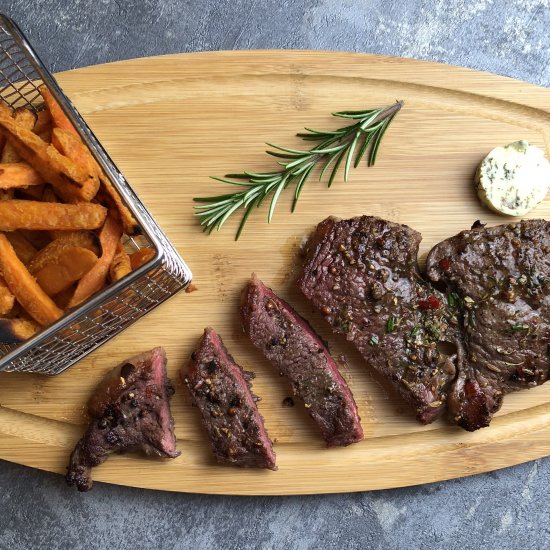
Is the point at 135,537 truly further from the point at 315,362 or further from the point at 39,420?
the point at 315,362

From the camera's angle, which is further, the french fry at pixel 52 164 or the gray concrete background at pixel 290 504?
the gray concrete background at pixel 290 504

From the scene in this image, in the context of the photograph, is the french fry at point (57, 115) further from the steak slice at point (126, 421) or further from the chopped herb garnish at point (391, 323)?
the chopped herb garnish at point (391, 323)

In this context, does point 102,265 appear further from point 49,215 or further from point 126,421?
point 126,421

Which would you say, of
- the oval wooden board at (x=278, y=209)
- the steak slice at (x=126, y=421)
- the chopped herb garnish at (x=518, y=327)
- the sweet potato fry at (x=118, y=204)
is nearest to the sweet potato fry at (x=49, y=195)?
the sweet potato fry at (x=118, y=204)

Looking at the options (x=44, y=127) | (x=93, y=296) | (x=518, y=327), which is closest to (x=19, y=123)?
(x=44, y=127)

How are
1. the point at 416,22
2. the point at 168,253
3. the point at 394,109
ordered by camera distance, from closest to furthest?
the point at 168,253 < the point at 394,109 < the point at 416,22

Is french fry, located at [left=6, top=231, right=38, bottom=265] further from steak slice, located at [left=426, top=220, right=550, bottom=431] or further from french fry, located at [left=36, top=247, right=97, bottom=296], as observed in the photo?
steak slice, located at [left=426, top=220, right=550, bottom=431]

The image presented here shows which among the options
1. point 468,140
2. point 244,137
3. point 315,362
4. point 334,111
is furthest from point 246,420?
point 468,140
